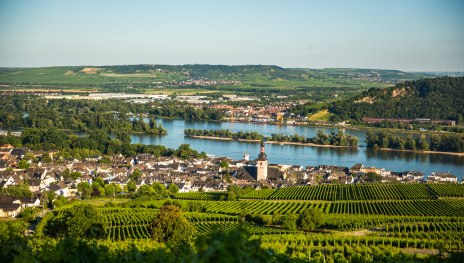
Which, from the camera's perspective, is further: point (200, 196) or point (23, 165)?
point (23, 165)

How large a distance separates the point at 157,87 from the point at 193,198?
59.7m

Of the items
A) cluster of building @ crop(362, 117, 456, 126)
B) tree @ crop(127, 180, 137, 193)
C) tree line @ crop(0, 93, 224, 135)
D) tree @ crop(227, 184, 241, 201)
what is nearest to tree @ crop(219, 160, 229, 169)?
tree @ crop(227, 184, 241, 201)

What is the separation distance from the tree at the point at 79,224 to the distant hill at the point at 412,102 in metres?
32.7

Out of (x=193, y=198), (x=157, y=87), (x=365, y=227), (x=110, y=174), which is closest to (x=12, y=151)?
(x=110, y=174)

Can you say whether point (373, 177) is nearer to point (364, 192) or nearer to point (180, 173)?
point (364, 192)

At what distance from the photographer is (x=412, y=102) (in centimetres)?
4366

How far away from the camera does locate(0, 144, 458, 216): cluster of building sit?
17967 mm

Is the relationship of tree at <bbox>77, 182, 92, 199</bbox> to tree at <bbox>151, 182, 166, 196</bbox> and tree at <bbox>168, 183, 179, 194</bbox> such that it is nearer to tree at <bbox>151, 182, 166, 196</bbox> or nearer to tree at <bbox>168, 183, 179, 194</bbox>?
tree at <bbox>151, 182, 166, 196</bbox>

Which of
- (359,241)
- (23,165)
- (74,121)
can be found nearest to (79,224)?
(359,241)

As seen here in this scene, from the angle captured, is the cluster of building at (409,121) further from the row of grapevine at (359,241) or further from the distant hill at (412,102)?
the row of grapevine at (359,241)

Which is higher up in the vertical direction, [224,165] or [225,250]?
[225,250]

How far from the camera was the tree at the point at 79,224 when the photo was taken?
1020 cm

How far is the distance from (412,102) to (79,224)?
38146 millimetres

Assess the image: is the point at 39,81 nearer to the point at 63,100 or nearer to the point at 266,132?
the point at 63,100
